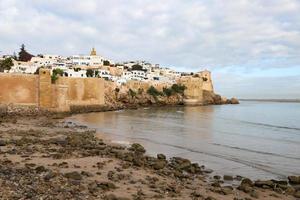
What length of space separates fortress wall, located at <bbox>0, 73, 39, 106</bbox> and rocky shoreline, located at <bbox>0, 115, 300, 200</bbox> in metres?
17.6

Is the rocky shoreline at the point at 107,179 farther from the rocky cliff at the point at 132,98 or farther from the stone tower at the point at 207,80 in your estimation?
the stone tower at the point at 207,80

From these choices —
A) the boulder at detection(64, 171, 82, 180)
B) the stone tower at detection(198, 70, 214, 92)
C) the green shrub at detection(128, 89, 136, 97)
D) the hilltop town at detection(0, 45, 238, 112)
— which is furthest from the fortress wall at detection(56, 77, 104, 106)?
the stone tower at detection(198, 70, 214, 92)

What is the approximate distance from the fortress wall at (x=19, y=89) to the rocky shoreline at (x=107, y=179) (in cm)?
1764

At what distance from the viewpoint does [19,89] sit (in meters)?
30.7

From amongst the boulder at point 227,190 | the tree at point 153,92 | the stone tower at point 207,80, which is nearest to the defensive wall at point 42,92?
the tree at point 153,92

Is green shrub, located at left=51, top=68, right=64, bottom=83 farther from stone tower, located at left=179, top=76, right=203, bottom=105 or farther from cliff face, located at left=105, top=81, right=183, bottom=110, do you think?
stone tower, located at left=179, top=76, right=203, bottom=105

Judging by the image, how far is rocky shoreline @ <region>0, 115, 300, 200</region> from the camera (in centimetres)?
737

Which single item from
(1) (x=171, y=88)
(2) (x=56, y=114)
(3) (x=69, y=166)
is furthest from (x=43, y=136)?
(1) (x=171, y=88)

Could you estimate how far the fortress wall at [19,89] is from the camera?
3018 cm

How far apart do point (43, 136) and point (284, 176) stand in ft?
33.3

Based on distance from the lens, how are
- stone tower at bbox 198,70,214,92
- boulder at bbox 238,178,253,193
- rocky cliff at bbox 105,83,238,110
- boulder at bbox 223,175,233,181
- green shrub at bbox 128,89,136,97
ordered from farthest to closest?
stone tower at bbox 198,70,214,92 < green shrub at bbox 128,89,136,97 < rocky cliff at bbox 105,83,238,110 < boulder at bbox 223,175,233,181 < boulder at bbox 238,178,253,193

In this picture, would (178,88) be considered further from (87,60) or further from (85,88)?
(85,88)

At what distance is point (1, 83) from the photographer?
30.2 meters

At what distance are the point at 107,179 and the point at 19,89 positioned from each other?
2378 centimetres
